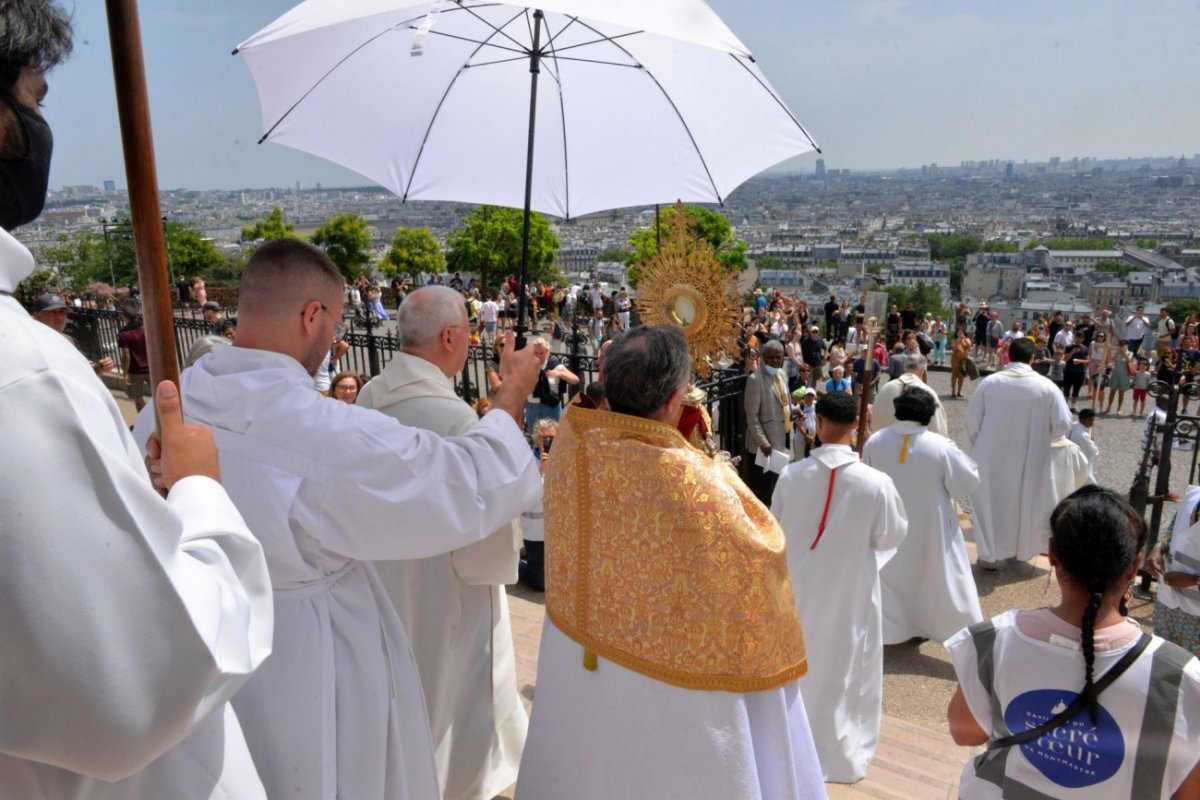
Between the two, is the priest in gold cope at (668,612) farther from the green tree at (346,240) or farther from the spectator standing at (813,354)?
the green tree at (346,240)

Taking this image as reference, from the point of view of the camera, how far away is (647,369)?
242 cm

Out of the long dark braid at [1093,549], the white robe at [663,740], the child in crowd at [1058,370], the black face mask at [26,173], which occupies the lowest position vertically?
the child in crowd at [1058,370]

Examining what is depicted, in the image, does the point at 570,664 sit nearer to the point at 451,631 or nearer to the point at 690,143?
the point at 451,631

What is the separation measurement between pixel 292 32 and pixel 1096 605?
337cm

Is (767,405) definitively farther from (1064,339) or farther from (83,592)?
(1064,339)

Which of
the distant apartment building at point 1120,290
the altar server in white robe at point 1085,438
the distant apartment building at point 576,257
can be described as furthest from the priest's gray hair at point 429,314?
the distant apartment building at point 576,257

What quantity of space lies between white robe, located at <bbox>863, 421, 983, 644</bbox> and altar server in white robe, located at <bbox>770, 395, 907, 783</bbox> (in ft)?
4.36

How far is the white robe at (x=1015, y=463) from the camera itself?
22.6ft

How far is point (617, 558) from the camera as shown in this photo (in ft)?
8.17

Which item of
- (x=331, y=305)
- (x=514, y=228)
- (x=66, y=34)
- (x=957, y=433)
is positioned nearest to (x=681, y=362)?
(x=331, y=305)

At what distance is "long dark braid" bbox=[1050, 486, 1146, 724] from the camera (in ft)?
6.56

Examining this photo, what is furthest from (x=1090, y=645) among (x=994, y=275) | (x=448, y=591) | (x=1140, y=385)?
(x=994, y=275)

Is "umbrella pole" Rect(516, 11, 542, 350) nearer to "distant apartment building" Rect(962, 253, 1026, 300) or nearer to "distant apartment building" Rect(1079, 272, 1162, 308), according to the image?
"distant apartment building" Rect(1079, 272, 1162, 308)

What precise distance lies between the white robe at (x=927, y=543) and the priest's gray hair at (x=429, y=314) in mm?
3373
